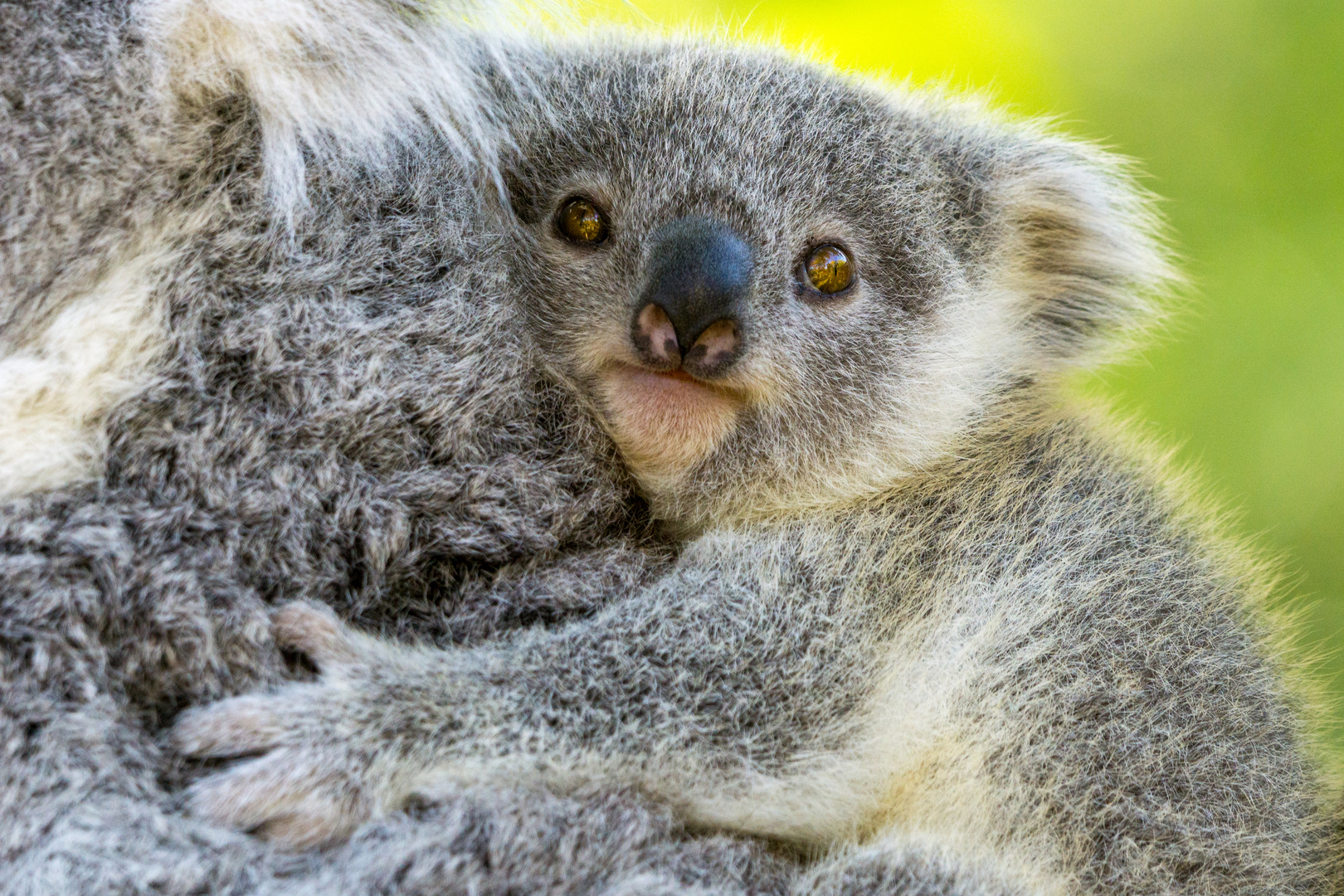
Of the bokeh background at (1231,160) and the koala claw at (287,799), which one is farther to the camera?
the bokeh background at (1231,160)

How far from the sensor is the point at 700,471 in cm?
179

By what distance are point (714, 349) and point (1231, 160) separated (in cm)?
229

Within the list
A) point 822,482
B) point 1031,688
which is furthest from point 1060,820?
point 822,482

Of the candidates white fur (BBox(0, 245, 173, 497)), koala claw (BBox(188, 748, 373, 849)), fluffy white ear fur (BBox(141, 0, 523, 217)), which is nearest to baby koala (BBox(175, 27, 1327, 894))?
koala claw (BBox(188, 748, 373, 849))

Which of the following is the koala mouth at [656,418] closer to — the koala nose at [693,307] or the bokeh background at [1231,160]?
the koala nose at [693,307]

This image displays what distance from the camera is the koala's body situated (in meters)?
1.32

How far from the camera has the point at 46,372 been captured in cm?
126

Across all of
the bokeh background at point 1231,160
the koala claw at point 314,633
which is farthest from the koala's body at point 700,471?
the bokeh background at point 1231,160

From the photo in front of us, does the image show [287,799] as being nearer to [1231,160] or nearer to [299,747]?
[299,747]

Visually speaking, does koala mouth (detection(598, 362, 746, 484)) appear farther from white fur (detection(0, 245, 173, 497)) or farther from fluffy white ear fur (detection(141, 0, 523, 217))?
white fur (detection(0, 245, 173, 497))

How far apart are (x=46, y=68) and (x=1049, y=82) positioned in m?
2.80

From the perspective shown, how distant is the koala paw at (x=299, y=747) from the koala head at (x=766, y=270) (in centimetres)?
57

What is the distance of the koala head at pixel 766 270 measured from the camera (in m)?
1.78

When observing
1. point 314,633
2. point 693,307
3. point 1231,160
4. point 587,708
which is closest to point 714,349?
point 693,307
